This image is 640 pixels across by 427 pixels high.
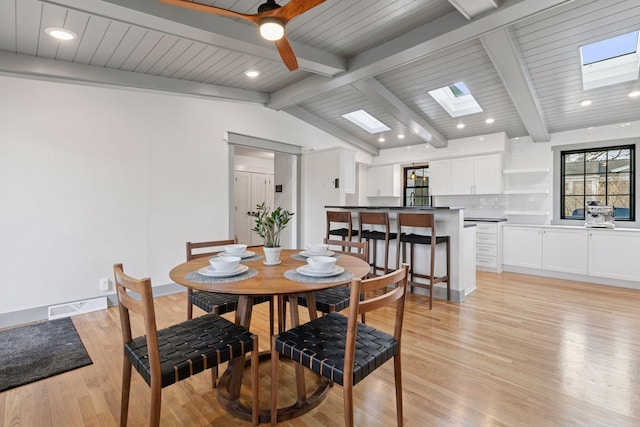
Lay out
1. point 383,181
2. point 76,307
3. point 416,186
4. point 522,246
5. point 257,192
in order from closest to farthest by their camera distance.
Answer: point 76,307 < point 522,246 < point 416,186 < point 383,181 < point 257,192

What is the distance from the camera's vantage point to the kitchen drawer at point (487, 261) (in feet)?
16.7

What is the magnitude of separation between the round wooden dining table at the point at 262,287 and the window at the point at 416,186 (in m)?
4.94

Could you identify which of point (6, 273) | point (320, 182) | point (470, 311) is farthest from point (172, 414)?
point (320, 182)

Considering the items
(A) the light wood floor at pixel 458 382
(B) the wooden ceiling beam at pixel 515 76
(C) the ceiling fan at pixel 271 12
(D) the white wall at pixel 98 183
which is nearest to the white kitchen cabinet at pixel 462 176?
(B) the wooden ceiling beam at pixel 515 76

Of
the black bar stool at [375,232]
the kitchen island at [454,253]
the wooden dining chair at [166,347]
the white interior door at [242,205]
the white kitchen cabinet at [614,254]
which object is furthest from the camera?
the white interior door at [242,205]

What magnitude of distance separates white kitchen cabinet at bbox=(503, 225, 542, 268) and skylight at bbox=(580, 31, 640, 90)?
2.16 meters

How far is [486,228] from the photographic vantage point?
17.1 ft

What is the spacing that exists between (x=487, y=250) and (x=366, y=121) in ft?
10.4

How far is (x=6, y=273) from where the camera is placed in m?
2.89

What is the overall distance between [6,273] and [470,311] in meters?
4.60

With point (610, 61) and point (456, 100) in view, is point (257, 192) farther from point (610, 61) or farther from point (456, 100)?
point (610, 61)

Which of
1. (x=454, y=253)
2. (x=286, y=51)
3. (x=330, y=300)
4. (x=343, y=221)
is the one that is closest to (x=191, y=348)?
(x=330, y=300)

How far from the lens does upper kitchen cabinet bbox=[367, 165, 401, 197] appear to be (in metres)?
6.79

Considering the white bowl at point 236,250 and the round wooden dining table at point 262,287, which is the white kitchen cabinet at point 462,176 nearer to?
the round wooden dining table at point 262,287
